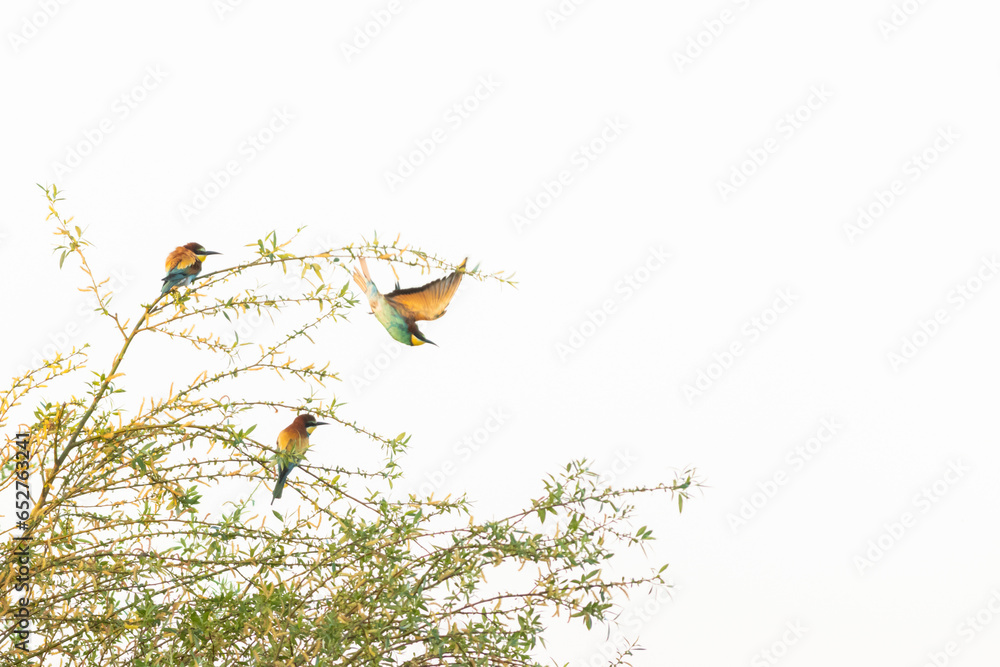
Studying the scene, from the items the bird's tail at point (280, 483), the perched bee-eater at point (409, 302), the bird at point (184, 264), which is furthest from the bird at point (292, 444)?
the bird at point (184, 264)

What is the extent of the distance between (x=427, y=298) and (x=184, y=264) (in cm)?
63

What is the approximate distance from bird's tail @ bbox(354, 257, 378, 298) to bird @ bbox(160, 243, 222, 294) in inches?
14.3

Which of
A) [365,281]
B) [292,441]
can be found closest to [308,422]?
[292,441]

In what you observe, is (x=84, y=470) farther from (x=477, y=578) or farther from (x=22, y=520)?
(x=477, y=578)

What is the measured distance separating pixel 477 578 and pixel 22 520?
116 cm

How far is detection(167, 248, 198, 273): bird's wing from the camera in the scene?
8.32 feet

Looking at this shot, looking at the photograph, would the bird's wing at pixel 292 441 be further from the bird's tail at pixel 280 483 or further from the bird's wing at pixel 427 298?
the bird's wing at pixel 427 298

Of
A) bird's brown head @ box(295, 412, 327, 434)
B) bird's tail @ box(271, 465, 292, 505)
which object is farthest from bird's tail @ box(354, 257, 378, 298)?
bird's tail @ box(271, 465, 292, 505)

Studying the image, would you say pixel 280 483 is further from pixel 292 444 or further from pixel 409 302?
pixel 409 302

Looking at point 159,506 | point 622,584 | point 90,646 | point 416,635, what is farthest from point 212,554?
point 622,584

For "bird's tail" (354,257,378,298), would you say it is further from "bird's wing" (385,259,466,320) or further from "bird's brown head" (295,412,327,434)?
"bird's brown head" (295,412,327,434)

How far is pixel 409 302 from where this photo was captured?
2568 millimetres

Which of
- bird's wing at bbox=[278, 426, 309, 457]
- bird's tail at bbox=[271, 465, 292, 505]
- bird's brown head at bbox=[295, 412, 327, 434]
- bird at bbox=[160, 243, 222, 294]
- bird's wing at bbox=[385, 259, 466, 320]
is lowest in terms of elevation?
bird's tail at bbox=[271, 465, 292, 505]

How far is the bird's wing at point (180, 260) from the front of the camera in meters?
2.54
